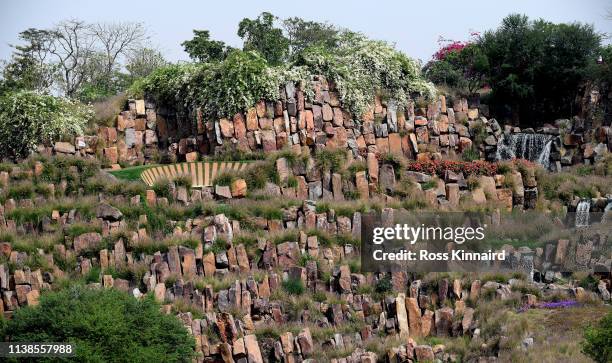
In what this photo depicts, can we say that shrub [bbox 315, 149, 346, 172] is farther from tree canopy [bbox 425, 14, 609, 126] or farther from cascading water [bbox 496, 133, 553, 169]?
tree canopy [bbox 425, 14, 609, 126]

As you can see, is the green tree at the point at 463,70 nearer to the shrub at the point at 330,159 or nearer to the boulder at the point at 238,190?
the shrub at the point at 330,159

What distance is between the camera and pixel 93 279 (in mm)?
32906

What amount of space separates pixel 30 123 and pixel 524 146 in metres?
16.4

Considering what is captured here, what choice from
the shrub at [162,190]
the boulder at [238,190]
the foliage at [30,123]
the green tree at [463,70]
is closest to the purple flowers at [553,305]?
the boulder at [238,190]

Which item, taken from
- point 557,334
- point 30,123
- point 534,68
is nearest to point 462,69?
point 534,68

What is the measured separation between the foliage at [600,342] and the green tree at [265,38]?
22579mm

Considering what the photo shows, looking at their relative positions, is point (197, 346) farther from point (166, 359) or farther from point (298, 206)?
point (298, 206)

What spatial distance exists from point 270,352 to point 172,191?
812 cm

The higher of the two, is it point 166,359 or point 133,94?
point 133,94

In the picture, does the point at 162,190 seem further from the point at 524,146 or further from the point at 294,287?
the point at 524,146

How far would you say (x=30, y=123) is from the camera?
132 feet

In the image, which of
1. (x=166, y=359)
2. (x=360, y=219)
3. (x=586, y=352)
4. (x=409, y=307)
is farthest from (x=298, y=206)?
(x=586, y=352)

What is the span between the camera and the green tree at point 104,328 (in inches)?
1070

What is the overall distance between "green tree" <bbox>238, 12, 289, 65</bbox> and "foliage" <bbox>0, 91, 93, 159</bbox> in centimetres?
853
